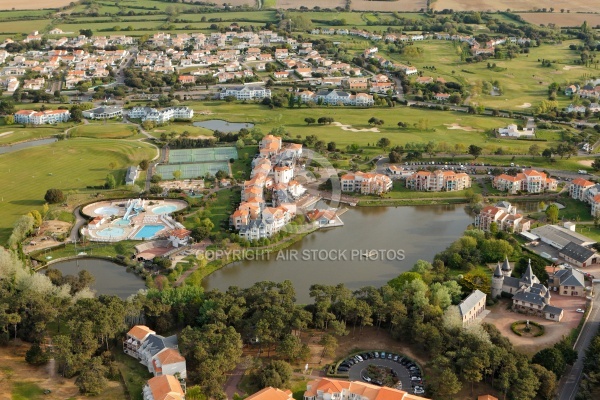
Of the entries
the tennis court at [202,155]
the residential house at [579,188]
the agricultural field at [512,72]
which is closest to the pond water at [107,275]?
the tennis court at [202,155]

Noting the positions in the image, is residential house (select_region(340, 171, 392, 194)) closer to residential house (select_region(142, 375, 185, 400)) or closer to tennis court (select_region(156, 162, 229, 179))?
tennis court (select_region(156, 162, 229, 179))

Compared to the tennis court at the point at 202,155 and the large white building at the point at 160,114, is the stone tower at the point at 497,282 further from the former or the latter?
the large white building at the point at 160,114

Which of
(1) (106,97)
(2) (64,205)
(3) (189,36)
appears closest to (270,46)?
(3) (189,36)

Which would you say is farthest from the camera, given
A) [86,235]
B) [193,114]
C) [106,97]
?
[106,97]

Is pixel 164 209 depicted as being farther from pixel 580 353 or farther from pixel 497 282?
pixel 580 353

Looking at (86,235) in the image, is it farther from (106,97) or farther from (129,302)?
(106,97)

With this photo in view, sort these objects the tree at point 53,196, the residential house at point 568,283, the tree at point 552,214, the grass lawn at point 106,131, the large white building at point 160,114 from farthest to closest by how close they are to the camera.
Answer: the large white building at point 160,114 → the grass lawn at point 106,131 → the tree at point 53,196 → the tree at point 552,214 → the residential house at point 568,283

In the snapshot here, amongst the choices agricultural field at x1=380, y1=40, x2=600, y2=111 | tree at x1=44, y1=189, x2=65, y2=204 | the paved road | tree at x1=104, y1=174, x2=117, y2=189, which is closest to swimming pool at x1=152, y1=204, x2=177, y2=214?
tree at x1=104, y1=174, x2=117, y2=189
